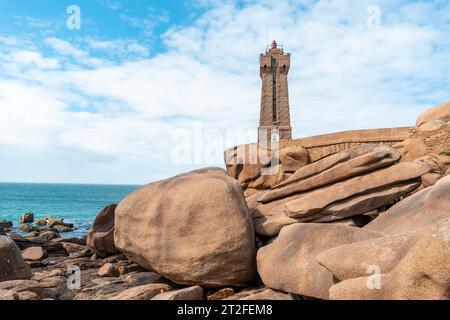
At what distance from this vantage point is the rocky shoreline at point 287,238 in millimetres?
5184

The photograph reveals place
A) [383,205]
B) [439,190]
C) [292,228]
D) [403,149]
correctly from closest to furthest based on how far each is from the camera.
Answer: [439,190] → [292,228] → [383,205] → [403,149]

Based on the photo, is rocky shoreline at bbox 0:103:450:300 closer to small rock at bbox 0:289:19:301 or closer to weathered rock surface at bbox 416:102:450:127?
small rock at bbox 0:289:19:301

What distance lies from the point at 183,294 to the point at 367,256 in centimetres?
418

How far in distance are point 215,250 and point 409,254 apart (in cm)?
473

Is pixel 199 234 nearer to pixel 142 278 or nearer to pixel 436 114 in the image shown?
pixel 142 278

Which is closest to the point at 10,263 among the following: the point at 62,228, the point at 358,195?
the point at 358,195

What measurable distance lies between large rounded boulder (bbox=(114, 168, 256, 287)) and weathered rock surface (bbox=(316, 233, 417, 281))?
285cm

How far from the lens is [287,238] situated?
7.78 m

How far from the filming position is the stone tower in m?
33.4
